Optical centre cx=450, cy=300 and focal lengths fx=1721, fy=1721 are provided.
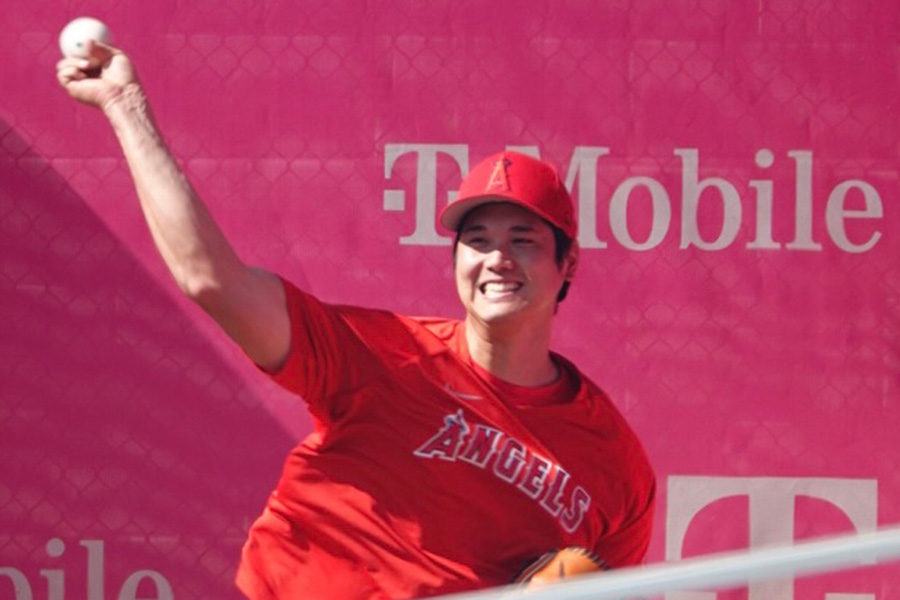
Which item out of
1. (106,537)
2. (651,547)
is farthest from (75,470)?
(651,547)

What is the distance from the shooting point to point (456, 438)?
2.71 metres

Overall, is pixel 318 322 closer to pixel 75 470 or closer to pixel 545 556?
pixel 545 556

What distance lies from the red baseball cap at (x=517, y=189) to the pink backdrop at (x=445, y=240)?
130cm

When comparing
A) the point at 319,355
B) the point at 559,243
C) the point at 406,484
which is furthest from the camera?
the point at 559,243

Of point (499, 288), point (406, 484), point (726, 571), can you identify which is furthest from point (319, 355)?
point (726, 571)

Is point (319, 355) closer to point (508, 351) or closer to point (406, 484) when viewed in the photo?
point (406, 484)

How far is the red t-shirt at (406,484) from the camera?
8.82ft

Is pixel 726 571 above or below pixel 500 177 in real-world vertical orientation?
below

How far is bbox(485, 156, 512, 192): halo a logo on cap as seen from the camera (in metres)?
2.81

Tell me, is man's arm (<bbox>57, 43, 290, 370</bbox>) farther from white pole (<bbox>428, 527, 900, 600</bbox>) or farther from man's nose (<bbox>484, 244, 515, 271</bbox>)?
white pole (<bbox>428, 527, 900, 600</bbox>)

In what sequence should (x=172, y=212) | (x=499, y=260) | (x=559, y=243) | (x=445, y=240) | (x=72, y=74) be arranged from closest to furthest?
(x=172, y=212) < (x=72, y=74) < (x=499, y=260) < (x=559, y=243) < (x=445, y=240)

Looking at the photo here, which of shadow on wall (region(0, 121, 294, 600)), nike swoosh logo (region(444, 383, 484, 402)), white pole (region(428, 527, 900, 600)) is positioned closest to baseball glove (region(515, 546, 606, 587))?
nike swoosh logo (region(444, 383, 484, 402))

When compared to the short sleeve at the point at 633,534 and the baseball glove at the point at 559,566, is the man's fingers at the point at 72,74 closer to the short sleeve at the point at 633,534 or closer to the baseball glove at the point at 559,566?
the baseball glove at the point at 559,566

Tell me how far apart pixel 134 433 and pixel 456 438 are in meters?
1.70
